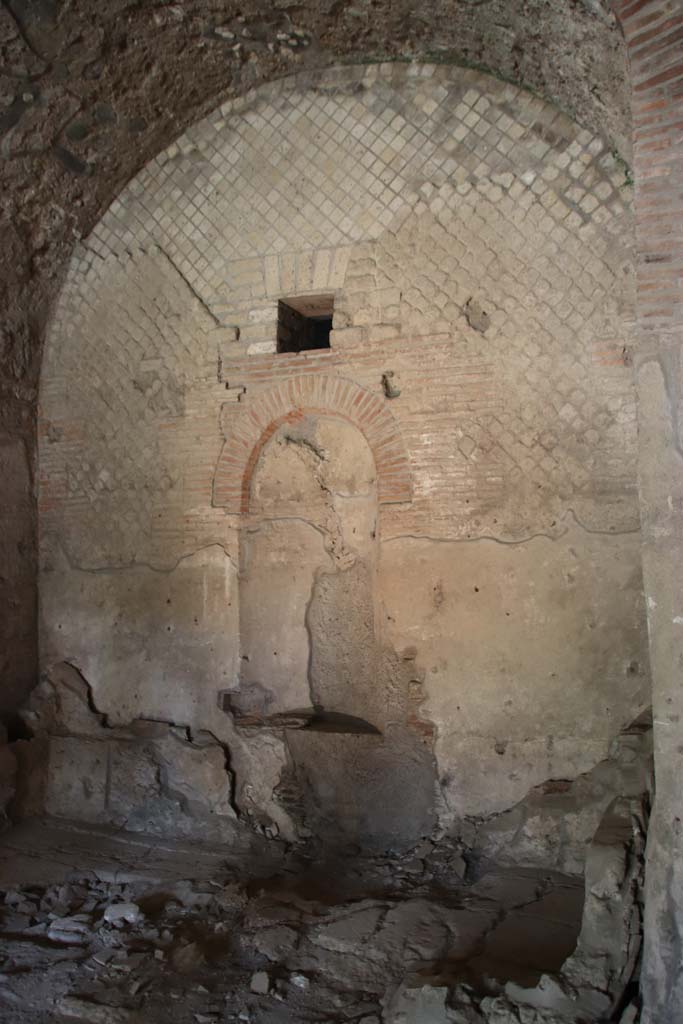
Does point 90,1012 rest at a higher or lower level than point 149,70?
lower

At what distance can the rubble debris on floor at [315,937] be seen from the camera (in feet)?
10.7

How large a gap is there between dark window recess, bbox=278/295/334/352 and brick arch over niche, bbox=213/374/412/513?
434 millimetres

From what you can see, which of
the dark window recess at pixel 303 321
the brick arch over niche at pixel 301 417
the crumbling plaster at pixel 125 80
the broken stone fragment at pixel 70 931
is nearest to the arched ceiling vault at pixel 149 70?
the crumbling plaster at pixel 125 80

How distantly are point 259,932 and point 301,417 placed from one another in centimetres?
324

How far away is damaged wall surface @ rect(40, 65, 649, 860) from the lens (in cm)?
496

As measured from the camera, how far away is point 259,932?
434 centimetres

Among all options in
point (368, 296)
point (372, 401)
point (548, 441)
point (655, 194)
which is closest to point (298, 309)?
point (368, 296)

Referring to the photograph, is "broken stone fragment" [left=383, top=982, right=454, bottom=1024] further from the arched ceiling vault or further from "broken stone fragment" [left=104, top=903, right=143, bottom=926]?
the arched ceiling vault

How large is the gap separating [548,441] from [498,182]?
1.68 m

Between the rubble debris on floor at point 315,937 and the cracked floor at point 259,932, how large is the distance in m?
0.01

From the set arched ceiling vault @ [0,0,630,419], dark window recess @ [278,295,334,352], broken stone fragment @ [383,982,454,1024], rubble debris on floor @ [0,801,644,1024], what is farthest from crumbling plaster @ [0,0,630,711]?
broken stone fragment @ [383,982,454,1024]

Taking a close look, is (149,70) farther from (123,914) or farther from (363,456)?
(123,914)

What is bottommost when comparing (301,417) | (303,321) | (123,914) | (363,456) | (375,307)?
(123,914)

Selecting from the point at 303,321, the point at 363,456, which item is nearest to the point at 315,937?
the point at 363,456
